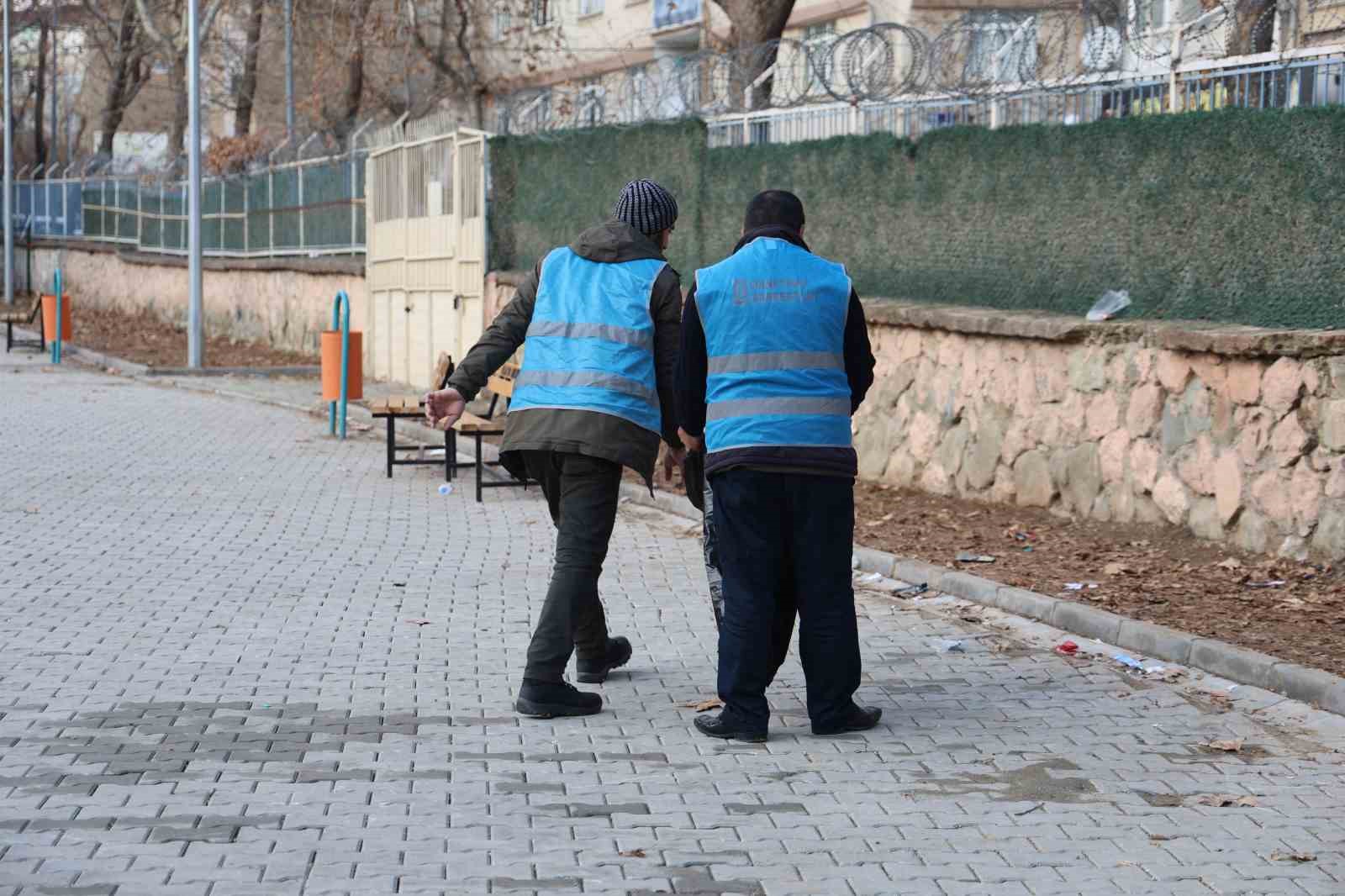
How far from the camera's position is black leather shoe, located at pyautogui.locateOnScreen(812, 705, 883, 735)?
661cm

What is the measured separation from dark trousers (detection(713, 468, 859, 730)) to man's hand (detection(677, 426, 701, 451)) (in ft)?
0.71

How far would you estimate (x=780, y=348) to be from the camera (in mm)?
6477

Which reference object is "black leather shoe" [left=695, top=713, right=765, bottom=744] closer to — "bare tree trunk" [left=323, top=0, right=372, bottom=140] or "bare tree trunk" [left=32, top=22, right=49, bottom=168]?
"bare tree trunk" [left=323, top=0, right=372, bottom=140]

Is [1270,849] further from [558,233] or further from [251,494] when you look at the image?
[558,233]

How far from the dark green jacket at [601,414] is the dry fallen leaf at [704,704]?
0.88 m

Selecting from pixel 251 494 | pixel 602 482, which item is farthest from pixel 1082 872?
pixel 251 494

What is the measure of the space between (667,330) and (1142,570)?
3865 mm

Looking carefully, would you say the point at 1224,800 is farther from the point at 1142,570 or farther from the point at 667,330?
the point at 1142,570

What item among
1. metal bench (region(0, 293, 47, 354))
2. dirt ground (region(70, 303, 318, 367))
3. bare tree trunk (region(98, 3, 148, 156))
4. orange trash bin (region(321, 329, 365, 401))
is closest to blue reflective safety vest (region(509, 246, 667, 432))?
orange trash bin (region(321, 329, 365, 401))

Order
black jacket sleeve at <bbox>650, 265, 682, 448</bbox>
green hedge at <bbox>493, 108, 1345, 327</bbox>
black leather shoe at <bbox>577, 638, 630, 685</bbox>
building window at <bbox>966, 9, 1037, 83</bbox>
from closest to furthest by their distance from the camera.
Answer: black jacket sleeve at <bbox>650, 265, 682, 448</bbox> < black leather shoe at <bbox>577, 638, 630, 685</bbox> < green hedge at <bbox>493, 108, 1345, 327</bbox> < building window at <bbox>966, 9, 1037, 83</bbox>

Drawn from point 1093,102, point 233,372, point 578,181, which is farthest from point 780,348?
point 233,372

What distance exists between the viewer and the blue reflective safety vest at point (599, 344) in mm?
6758

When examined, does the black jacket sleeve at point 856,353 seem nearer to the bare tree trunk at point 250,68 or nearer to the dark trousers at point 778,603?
the dark trousers at point 778,603

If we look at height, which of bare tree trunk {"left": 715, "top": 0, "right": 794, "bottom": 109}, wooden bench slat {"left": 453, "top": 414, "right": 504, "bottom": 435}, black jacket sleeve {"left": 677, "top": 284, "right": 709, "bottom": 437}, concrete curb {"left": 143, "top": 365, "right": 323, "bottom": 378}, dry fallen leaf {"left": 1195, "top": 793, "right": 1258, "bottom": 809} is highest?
bare tree trunk {"left": 715, "top": 0, "right": 794, "bottom": 109}
